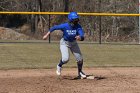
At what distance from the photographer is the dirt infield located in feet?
32.0

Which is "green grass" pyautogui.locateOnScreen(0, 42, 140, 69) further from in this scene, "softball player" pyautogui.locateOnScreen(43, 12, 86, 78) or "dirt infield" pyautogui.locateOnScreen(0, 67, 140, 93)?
"softball player" pyautogui.locateOnScreen(43, 12, 86, 78)

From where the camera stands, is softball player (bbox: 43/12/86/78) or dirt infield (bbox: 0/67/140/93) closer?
dirt infield (bbox: 0/67/140/93)

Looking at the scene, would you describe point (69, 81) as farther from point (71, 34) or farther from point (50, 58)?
point (50, 58)

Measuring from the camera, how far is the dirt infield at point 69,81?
974 centimetres

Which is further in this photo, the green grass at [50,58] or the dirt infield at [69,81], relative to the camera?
the green grass at [50,58]

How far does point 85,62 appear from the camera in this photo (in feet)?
51.8

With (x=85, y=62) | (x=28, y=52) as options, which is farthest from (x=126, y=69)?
(x=28, y=52)

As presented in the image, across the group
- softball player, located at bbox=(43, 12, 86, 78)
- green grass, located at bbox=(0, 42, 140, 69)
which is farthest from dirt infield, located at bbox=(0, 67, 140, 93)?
green grass, located at bbox=(0, 42, 140, 69)

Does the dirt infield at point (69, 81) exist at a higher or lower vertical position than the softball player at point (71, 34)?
lower

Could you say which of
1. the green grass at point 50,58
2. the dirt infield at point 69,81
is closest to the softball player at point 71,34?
the dirt infield at point 69,81

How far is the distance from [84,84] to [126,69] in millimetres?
3664

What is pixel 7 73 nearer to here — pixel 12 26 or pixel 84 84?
pixel 84 84

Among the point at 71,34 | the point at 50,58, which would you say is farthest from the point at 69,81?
the point at 50,58

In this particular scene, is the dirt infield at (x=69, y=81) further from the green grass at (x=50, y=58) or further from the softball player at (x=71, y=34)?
the green grass at (x=50, y=58)
